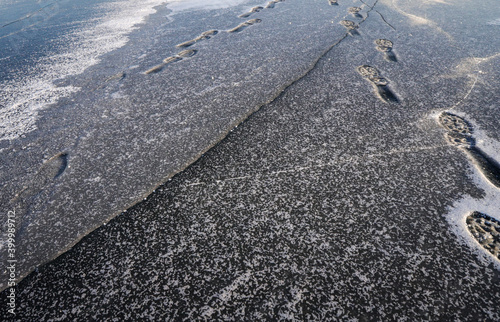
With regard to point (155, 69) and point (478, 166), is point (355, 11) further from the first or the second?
point (478, 166)

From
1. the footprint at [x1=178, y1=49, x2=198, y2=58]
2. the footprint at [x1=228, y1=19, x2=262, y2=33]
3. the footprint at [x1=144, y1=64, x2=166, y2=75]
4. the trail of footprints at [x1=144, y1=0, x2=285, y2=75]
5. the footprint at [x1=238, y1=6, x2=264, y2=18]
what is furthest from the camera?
the footprint at [x1=238, y1=6, x2=264, y2=18]

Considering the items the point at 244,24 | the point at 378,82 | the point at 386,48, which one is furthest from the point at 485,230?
the point at 244,24

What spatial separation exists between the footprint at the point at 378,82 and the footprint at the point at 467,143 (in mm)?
357

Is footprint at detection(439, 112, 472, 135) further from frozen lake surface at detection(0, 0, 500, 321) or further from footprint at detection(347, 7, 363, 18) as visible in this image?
footprint at detection(347, 7, 363, 18)

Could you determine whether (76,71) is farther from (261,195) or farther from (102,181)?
(261,195)

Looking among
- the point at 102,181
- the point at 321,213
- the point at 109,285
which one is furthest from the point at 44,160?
the point at 321,213

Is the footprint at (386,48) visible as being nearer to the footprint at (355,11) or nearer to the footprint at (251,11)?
the footprint at (355,11)

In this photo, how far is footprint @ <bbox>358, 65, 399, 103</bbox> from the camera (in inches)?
79.1

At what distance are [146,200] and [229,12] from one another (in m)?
3.76

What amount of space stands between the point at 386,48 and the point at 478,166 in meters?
1.78

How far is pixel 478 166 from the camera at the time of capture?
1.42 meters

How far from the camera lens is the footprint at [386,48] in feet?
8.52

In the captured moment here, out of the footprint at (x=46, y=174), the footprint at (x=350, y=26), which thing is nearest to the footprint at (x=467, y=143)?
the footprint at (x=350, y=26)

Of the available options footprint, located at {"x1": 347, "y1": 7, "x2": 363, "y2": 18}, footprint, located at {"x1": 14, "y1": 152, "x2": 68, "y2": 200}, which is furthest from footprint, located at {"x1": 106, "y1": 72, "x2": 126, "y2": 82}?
footprint, located at {"x1": 347, "y1": 7, "x2": 363, "y2": 18}
